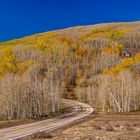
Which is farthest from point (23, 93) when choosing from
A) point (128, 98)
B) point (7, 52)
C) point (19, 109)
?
point (7, 52)

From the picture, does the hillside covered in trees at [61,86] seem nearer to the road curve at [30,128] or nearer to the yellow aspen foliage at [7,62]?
the yellow aspen foliage at [7,62]

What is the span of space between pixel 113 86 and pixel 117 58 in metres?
93.8

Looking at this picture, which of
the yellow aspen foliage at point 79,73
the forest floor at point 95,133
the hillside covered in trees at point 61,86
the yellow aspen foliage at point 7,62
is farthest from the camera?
the yellow aspen foliage at point 79,73

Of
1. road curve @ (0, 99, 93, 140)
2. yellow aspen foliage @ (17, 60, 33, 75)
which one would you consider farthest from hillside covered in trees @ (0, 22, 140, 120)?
road curve @ (0, 99, 93, 140)

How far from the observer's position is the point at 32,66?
169250 mm

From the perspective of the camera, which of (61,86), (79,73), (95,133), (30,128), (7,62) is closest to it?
(95,133)

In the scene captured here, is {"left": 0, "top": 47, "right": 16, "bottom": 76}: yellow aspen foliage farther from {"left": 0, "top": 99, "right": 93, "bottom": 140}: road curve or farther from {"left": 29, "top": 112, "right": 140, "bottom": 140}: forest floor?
{"left": 29, "top": 112, "right": 140, "bottom": 140}: forest floor

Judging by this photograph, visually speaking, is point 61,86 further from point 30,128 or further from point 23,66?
point 30,128

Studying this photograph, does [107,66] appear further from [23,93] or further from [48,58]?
[23,93]

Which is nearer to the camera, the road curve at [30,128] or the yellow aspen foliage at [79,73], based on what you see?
the road curve at [30,128]

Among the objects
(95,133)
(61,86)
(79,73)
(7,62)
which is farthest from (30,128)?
(7,62)

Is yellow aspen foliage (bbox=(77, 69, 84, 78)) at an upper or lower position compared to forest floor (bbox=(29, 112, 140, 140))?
upper

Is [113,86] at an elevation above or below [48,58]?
below

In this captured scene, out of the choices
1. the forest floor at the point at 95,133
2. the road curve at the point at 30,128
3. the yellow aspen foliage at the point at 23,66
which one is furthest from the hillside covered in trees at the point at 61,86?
the forest floor at the point at 95,133
